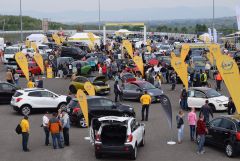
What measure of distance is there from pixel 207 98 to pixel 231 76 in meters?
8.14

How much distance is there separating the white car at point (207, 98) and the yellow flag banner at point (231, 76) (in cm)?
781

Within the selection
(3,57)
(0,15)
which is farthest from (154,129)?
(0,15)

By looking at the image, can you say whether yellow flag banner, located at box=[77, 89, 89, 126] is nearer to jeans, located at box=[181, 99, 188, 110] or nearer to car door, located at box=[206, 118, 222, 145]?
car door, located at box=[206, 118, 222, 145]

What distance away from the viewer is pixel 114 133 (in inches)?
735

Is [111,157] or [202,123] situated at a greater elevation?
[202,123]

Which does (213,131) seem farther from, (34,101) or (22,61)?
(22,61)

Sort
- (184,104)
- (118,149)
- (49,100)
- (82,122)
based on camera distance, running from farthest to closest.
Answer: (184,104)
(49,100)
(82,122)
(118,149)

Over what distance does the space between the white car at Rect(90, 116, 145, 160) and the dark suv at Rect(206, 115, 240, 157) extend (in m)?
3.03

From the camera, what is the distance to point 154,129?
958 inches

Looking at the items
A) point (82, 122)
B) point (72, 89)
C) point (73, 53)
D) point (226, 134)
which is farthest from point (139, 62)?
point (226, 134)

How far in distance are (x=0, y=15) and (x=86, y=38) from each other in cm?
9687

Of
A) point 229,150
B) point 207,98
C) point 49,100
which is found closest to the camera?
point 229,150

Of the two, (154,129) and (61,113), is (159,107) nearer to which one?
(154,129)

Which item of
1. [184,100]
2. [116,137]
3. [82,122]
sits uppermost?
[116,137]
